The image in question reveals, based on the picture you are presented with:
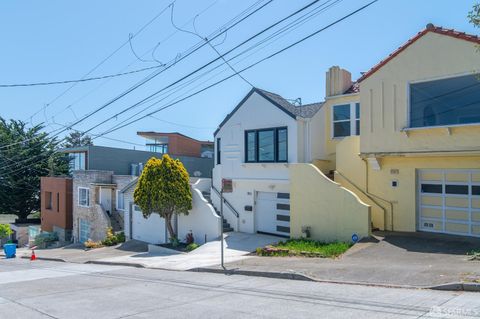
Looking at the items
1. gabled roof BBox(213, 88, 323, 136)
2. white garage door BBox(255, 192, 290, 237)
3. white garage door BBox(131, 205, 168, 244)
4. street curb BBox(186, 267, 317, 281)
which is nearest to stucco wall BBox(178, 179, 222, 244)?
white garage door BBox(131, 205, 168, 244)

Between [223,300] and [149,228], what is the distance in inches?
631

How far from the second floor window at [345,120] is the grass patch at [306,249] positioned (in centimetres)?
598

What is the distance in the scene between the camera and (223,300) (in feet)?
30.0

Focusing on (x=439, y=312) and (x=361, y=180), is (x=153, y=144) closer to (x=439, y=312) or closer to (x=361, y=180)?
(x=361, y=180)

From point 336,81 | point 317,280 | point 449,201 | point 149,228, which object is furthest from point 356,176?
point 149,228

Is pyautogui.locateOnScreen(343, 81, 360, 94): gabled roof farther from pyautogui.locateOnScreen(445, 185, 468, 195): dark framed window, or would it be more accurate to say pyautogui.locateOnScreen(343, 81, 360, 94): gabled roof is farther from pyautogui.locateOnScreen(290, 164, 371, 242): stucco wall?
pyautogui.locateOnScreen(445, 185, 468, 195): dark framed window

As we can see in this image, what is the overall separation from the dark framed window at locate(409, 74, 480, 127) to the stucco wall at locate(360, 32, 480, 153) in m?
0.36

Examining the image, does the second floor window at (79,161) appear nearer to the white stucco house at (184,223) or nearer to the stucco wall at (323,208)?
the white stucco house at (184,223)

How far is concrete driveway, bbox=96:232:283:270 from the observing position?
15453mm

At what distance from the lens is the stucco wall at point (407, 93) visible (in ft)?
45.4

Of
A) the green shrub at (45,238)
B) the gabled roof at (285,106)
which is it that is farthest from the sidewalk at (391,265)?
the green shrub at (45,238)

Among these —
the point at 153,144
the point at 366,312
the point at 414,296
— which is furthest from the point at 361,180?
the point at 153,144

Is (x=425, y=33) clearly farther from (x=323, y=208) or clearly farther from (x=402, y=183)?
(x=323, y=208)

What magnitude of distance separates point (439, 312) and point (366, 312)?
1175mm
